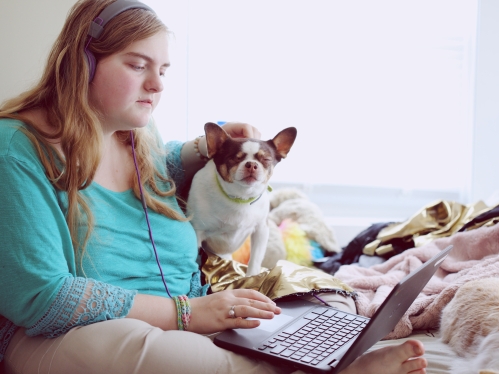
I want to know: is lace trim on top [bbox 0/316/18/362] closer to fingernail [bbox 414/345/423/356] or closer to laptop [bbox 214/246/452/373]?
laptop [bbox 214/246/452/373]

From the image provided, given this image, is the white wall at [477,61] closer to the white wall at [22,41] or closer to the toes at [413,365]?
the white wall at [22,41]

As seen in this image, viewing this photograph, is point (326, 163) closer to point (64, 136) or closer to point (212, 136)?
point (212, 136)

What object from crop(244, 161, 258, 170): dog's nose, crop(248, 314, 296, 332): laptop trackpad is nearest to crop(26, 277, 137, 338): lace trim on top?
crop(248, 314, 296, 332): laptop trackpad

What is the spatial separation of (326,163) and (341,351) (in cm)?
185

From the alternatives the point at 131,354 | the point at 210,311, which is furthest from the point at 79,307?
the point at 210,311

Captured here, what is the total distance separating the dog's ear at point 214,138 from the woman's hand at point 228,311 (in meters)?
0.44

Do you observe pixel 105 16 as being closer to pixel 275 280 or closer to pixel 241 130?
pixel 241 130

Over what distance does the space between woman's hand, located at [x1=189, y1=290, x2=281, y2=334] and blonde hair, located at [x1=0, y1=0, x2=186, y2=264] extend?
0.26 meters

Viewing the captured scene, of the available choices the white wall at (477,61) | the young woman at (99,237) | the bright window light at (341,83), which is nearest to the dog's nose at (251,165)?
the young woman at (99,237)

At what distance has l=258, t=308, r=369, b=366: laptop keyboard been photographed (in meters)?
0.91

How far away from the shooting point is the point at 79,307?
36.3 inches

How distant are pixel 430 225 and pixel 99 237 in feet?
4.54

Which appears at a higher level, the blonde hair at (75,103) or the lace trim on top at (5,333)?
the blonde hair at (75,103)

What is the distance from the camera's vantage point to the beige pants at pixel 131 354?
2.83 ft
